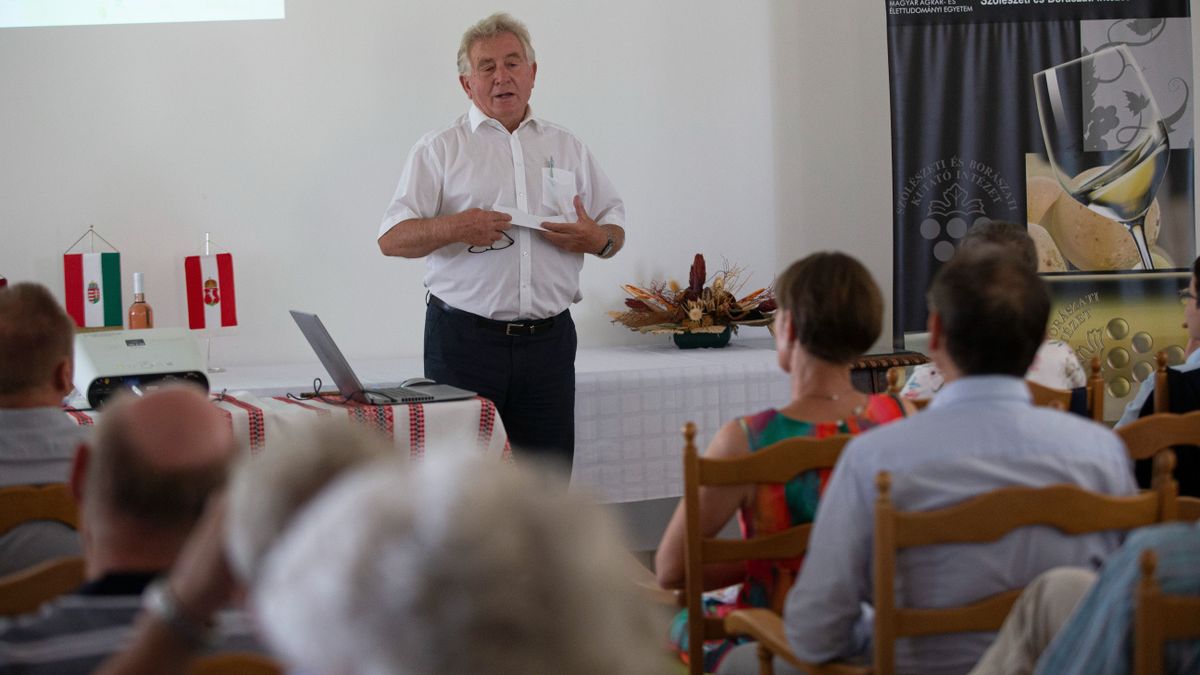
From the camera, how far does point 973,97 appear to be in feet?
16.3

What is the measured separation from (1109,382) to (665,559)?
11.5ft

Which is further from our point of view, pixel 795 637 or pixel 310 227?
pixel 310 227

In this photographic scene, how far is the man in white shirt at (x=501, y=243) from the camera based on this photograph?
353 centimetres

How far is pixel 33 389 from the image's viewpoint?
78.0 inches

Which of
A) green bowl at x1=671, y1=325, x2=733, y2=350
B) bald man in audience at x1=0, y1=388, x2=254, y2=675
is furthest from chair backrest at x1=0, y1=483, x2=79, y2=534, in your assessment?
green bowl at x1=671, y1=325, x2=733, y2=350

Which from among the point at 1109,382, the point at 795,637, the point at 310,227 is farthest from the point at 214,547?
A: the point at 1109,382

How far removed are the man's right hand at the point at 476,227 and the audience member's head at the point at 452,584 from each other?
Result: 2.82 m

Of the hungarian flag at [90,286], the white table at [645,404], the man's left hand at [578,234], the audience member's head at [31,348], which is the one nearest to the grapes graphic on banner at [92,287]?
the hungarian flag at [90,286]

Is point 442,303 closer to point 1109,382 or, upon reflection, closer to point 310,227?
point 310,227

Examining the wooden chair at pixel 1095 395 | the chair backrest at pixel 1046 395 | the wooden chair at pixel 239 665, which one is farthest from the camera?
the wooden chair at pixel 1095 395

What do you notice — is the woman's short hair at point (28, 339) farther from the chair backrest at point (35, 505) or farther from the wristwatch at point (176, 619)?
the wristwatch at point (176, 619)

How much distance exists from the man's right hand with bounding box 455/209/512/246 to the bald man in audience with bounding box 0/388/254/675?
2363 millimetres

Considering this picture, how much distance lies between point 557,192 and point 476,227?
41 centimetres

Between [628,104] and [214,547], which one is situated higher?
[628,104]
